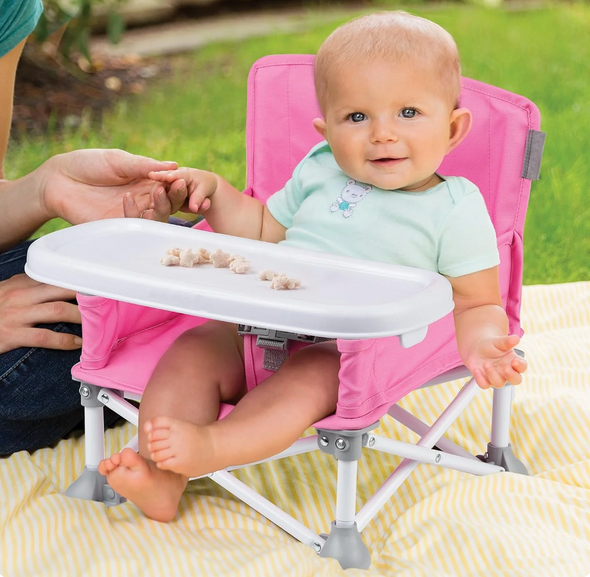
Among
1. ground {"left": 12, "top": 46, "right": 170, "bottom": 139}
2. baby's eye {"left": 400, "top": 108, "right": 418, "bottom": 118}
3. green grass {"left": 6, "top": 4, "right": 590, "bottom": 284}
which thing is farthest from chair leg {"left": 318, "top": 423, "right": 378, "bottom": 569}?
ground {"left": 12, "top": 46, "right": 170, "bottom": 139}

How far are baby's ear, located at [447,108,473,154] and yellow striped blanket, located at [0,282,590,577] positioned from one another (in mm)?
633

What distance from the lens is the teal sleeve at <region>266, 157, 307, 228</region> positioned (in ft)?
6.20

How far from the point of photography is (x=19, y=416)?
187 centimetres

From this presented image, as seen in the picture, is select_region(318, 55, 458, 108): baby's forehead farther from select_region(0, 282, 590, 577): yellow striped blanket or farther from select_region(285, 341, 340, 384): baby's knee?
select_region(0, 282, 590, 577): yellow striped blanket

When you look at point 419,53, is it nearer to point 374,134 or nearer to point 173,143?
point 374,134

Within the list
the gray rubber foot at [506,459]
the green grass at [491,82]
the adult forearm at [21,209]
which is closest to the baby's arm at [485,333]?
the gray rubber foot at [506,459]

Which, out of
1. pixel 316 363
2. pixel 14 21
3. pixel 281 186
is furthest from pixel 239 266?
pixel 14 21

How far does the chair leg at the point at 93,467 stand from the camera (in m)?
1.73

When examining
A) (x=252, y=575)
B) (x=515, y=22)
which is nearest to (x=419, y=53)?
(x=252, y=575)

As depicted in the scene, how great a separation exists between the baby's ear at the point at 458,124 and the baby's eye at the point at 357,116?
6.3 inches

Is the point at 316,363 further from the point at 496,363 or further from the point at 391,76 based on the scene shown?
the point at 391,76

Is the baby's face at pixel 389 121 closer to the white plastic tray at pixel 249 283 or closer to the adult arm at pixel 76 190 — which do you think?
the white plastic tray at pixel 249 283

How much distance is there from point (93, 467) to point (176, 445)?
414 millimetres

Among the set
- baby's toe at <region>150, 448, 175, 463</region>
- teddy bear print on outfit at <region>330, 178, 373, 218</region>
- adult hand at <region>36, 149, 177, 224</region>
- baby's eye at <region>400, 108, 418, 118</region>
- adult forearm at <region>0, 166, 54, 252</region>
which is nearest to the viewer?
baby's toe at <region>150, 448, 175, 463</region>
